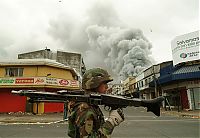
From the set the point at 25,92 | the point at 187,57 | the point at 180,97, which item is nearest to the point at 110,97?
the point at 25,92

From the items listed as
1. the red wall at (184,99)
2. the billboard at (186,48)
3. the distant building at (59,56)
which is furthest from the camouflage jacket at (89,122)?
the distant building at (59,56)

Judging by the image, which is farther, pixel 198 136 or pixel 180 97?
pixel 180 97

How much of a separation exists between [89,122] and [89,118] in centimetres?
4

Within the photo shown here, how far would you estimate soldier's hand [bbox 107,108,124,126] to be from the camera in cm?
250

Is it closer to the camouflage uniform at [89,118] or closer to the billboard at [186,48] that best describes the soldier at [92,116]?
the camouflage uniform at [89,118]

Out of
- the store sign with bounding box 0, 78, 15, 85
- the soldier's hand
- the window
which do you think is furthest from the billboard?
the soldier's hand

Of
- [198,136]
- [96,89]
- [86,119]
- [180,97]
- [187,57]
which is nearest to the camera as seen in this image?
[86,119]

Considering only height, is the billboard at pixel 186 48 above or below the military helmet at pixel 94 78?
above

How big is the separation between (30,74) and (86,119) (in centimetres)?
2516

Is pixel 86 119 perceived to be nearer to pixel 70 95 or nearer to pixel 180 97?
pixel 70 95

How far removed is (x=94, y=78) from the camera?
2754 mm

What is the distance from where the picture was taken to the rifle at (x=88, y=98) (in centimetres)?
247

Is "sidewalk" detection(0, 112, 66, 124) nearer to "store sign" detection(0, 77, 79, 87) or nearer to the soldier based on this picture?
"store sign" detection(0, 77, 79, 87)

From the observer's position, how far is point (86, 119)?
Result: 2398mm
